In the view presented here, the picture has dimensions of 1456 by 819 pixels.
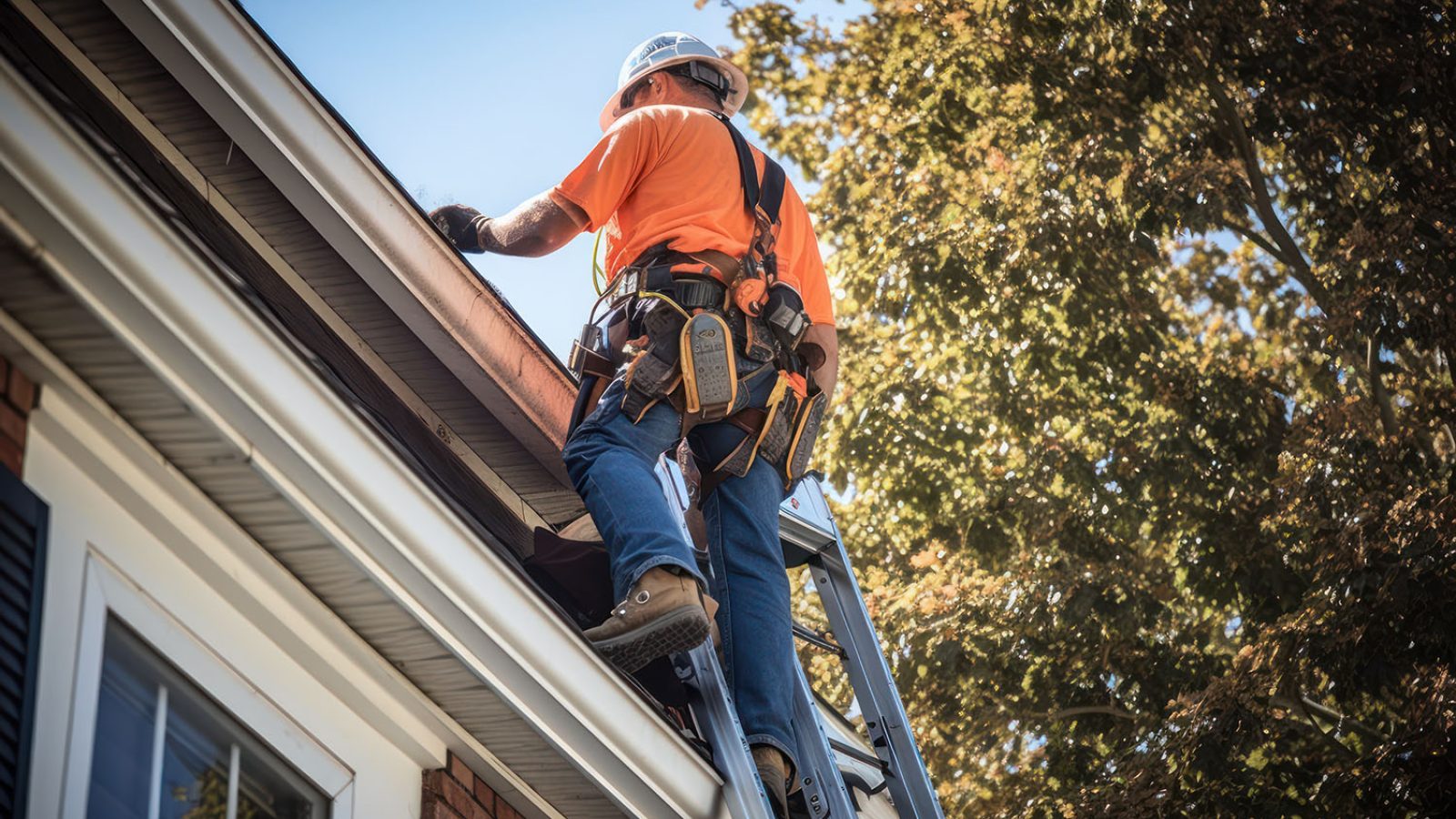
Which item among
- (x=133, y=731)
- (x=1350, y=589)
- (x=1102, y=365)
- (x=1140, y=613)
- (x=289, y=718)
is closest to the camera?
(x=133, y=731)

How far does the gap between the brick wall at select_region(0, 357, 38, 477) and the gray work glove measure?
1969 millimetres

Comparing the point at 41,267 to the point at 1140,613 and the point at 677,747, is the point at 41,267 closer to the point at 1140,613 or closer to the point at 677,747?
the point at 677,747

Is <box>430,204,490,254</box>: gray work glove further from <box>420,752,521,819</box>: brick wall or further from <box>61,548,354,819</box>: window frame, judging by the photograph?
<box>61,548,354,819</box>: window frame

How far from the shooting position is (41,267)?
9.37 feet

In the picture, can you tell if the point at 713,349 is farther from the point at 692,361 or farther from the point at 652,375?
the point at 652,375

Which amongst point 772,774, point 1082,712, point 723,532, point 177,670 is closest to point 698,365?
point 723,532

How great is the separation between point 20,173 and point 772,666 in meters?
2.44

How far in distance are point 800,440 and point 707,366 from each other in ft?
1.87

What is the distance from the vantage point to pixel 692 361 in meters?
4.43

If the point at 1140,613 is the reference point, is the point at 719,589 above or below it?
below

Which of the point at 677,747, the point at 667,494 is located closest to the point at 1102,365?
the point at 667,494

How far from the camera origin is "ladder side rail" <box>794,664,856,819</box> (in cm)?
451

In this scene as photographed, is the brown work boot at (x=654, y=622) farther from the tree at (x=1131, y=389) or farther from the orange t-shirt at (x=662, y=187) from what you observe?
the tree at (x=1131, y=389)

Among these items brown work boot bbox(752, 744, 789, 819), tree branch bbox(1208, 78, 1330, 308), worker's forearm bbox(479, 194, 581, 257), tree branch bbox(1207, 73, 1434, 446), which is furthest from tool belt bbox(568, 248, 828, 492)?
tree branch bbox(1208, 78, 1330, 308)
